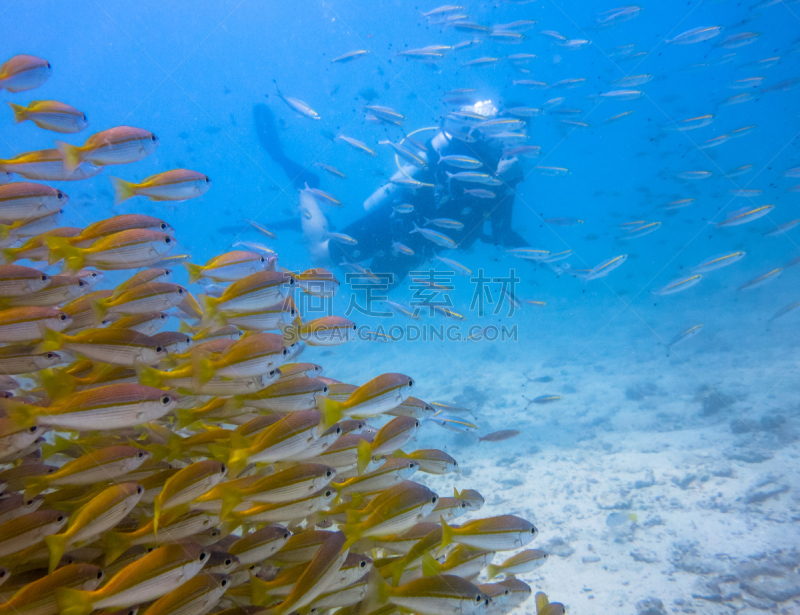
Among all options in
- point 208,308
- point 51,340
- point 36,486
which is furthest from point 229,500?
point 51,340

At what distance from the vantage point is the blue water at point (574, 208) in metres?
8.08

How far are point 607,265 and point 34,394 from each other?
24.3ft

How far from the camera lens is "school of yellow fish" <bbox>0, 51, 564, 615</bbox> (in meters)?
1.58

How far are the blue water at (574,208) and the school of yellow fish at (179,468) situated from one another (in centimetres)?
87

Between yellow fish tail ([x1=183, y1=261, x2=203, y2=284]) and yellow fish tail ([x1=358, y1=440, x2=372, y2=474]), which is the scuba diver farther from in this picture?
yellow fish tail ([x1=358, y1=440, x2=372, y2=474])

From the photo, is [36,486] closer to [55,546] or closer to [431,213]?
[55,546]

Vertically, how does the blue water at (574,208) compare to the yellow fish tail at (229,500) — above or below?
above

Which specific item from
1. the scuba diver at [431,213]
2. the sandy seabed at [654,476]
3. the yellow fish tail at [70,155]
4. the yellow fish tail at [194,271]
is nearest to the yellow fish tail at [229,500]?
the yellow fish tail at [194,271]

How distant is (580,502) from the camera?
23.2 feet

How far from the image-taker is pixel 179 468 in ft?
6.82

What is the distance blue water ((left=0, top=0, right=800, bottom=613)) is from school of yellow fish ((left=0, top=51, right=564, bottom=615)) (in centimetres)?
87

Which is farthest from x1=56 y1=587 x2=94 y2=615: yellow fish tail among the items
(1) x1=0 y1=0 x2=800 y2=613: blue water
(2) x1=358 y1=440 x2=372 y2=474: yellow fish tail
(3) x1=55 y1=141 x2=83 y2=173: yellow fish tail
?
(3) x1=55 y1=141 x2=83 y2=173: yellow fish tail

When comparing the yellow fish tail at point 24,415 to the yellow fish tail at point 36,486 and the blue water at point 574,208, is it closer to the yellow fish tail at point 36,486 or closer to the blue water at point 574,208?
the yellow fish tail at point 36,486

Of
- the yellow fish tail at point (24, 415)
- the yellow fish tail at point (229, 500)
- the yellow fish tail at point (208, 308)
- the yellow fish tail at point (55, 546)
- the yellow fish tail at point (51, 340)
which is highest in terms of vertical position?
the yellow fish tail at point (208, 308)
